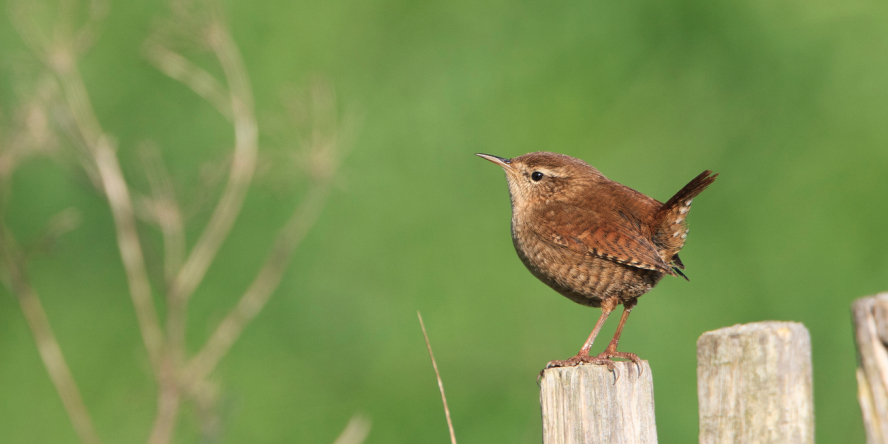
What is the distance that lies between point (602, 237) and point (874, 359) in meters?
1.27

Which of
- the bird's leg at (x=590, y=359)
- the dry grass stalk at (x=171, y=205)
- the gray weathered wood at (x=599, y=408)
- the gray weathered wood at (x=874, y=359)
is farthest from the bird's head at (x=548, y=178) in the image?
the gray weathered wood at (x=874, y=359)

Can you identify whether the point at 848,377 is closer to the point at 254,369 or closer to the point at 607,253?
the point at 607,253

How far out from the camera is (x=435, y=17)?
5730mm

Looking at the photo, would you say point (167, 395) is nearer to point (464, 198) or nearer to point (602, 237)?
point (602, 237)

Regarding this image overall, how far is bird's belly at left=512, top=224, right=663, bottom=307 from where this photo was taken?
304cm

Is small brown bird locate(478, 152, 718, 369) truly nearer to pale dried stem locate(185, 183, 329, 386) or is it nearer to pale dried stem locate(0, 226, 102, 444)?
pale dried stem locate(185, 183, 329, 386)

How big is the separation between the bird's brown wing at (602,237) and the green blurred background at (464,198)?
81.5 inches

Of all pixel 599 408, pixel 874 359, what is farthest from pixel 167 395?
pixel 874 359

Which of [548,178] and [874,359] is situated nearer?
[874,359]

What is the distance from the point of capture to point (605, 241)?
301 centimetres

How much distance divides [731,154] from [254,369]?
11.6 feet

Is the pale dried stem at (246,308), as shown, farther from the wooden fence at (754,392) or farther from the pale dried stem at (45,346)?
the wooden fence at (754,392)

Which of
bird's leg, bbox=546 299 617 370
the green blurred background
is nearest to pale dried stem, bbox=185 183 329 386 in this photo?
the green blurred background

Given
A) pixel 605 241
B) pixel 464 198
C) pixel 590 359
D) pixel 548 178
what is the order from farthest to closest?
1. pixel 464 198
2. pixel 548 178
3. pixel 605 241
4. pixel 590 359
